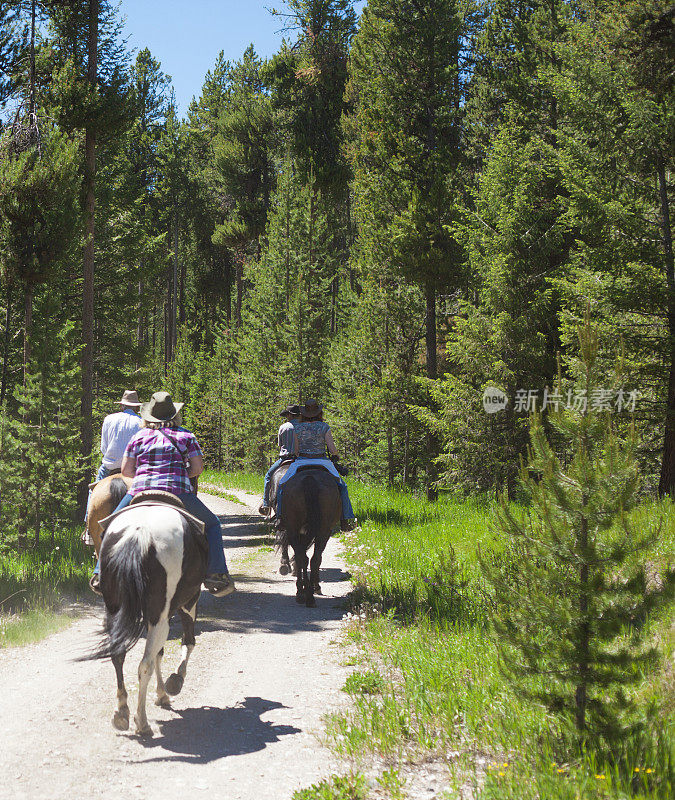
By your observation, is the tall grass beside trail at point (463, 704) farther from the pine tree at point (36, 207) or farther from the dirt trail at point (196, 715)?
the pine tree at point (36, 207)

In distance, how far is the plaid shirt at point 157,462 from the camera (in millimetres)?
6414

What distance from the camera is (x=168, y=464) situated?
21.3 feet

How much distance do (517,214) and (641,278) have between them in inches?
150

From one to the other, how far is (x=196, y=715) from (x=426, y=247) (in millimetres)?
14883

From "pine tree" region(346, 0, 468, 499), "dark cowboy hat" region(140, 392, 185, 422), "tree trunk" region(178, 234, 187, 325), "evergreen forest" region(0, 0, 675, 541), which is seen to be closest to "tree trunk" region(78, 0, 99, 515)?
"evergreen forest" region(0, 0, 675, 541)

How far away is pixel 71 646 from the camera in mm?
7711

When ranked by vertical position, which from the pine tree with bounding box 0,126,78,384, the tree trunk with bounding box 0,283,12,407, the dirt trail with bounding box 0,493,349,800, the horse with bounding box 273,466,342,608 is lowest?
the dirt trail with bounding box 0,493,349,800

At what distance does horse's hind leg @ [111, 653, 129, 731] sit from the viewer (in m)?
5.39

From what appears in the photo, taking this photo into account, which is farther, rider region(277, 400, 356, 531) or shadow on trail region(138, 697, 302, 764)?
rider region(277, 400, 356, 531)

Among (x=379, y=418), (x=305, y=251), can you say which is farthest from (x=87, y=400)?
(x=305, y=251)

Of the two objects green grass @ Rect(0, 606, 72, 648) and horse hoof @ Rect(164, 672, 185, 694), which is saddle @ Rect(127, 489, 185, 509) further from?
green grass @ Rect(0, 606, 72, 648)

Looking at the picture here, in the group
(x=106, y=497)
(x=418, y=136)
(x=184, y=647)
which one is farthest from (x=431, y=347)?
(x=184, y=647)

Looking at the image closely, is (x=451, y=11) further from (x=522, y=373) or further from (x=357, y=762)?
(x=357, y=762)

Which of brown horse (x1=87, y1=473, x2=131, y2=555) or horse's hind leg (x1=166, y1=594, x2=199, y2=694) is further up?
brown horse (x1=87, y1=473, x2=131, y2=555)
